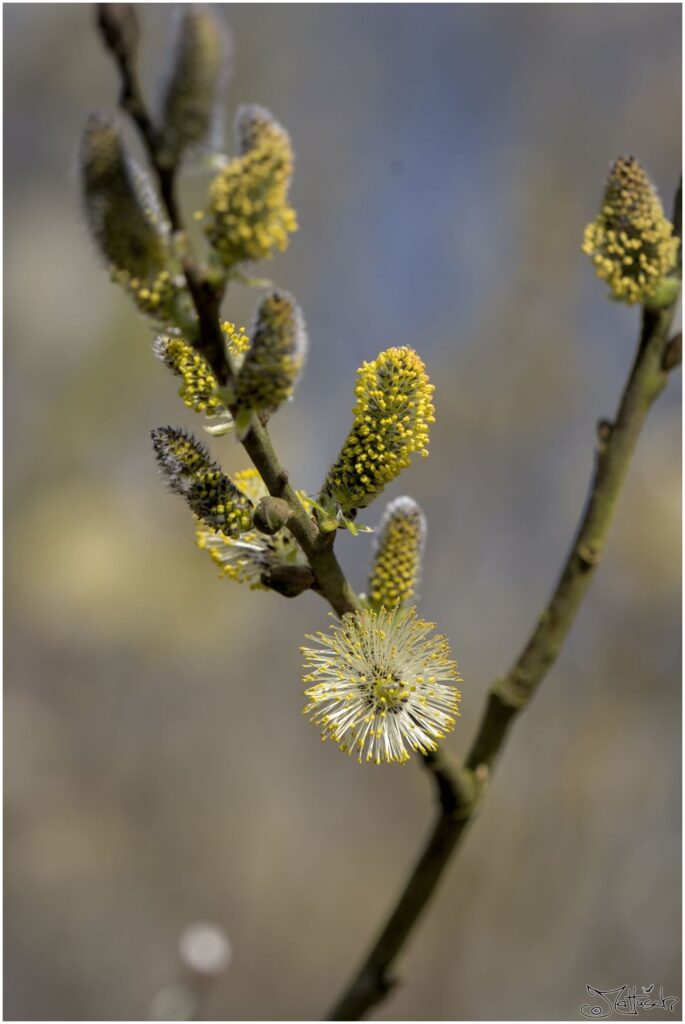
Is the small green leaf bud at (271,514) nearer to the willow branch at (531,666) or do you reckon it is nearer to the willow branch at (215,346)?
the willow branch at (215,346)

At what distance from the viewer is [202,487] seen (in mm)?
1001

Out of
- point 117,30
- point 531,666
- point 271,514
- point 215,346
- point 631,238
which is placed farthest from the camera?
point 531,666

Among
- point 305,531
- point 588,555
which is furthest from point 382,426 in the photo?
point 588,555

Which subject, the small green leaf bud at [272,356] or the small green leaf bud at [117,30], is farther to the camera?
the small green leaf bud at [272,356]

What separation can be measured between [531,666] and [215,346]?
63cm

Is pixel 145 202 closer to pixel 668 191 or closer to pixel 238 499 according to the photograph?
pixel 238 499

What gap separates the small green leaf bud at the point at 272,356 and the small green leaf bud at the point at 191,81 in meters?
0.15

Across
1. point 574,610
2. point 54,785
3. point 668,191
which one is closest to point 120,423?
point 54,785

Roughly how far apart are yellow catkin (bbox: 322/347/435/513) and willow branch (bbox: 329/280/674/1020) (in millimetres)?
283

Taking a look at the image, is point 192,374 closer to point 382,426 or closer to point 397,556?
point 382,426

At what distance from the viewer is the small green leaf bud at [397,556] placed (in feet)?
3.89

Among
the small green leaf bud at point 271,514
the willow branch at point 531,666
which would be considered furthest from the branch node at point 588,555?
the small green leaf bud at point 271,514

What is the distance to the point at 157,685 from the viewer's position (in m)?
3.75

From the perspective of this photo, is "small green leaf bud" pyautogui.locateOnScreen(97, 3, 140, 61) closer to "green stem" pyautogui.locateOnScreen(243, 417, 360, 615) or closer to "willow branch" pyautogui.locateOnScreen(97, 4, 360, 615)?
"willow branch" pyautogui.locateOnScreen(97, 4, 360, 615)
